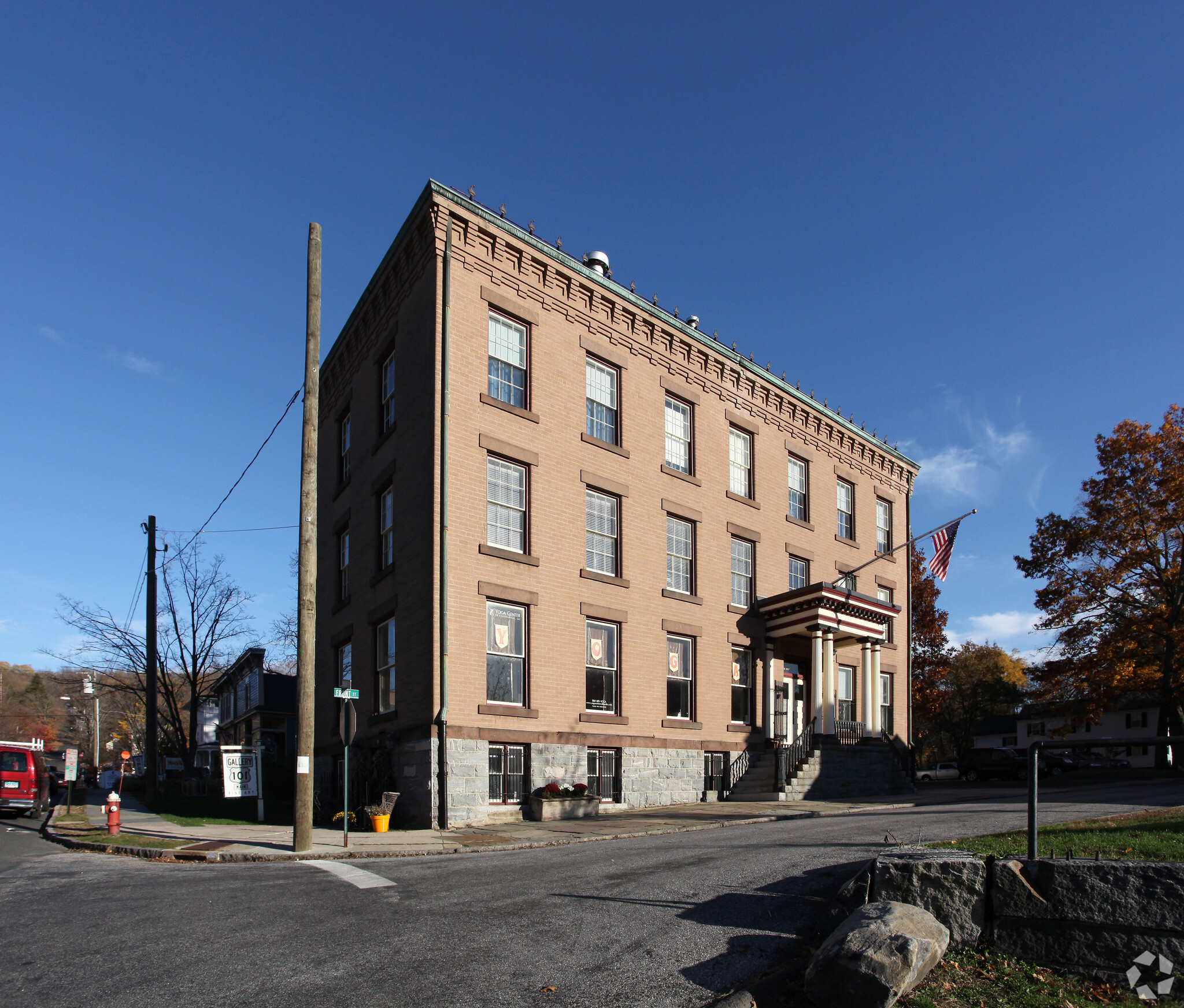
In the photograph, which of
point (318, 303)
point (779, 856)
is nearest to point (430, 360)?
point (318, 303)

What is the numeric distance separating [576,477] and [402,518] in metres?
4.35

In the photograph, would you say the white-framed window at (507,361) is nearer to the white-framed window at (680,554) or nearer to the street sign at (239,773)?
the white-framed window at (680,554)

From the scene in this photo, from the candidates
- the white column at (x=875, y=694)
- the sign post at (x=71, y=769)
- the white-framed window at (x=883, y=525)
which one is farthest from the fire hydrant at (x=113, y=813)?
the white-framed window at (x=883, y=525)

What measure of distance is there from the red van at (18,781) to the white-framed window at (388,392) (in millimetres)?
14267

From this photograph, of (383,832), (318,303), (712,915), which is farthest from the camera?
(383,832)

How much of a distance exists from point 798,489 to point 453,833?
1729 centimetres

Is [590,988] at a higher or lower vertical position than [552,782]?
higher

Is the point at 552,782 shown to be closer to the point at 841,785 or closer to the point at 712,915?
the point at 841,785

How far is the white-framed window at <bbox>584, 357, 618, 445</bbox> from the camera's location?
2411 cm

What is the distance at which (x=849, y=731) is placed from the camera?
91.9 feet

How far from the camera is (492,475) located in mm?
21484

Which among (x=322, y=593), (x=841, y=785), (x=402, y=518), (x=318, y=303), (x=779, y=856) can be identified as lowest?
(x=841, y=785)

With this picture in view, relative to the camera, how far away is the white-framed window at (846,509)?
32.2 meters
